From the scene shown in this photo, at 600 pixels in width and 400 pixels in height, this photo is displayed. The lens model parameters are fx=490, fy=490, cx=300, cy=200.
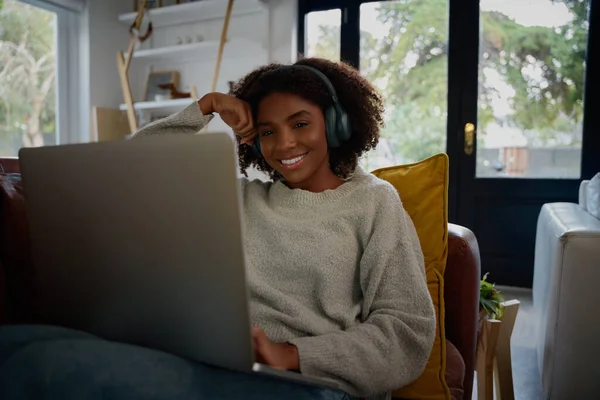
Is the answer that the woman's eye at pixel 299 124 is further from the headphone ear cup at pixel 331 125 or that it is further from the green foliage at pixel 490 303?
the green foliage at pixel 490 303

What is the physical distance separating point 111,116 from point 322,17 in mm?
1832

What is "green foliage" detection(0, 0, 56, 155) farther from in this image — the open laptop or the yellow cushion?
the open laptop

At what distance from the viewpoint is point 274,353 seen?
2.18 ft

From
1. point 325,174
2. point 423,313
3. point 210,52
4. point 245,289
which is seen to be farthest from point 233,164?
point 210,52

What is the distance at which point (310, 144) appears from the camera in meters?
1.00

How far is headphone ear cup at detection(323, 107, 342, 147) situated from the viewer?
1006mm

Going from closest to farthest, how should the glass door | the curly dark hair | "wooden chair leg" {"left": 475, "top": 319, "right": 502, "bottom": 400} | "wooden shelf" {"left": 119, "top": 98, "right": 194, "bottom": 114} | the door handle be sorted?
the curly dark hair < "wooden chair leg" {"left": 475, "top": 319, "right": 502, "bottom": 400} < the glass door < the door handle < "wooden shelf" {"left": 119, "top": 98, "right": 194, "bottom": 114}

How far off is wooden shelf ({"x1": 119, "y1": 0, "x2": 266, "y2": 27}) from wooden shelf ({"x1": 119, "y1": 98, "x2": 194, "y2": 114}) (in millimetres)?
688

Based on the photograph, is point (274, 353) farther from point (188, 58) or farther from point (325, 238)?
point (188, 58)

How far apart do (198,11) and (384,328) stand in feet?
11.6

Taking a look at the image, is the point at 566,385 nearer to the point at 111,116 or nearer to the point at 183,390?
the point at 183,390

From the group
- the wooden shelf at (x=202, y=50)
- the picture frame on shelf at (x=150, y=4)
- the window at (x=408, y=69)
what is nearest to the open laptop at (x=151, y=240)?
the window at (x=408, y=69)

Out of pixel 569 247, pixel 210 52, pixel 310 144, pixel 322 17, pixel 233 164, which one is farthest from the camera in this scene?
pixel 210 52

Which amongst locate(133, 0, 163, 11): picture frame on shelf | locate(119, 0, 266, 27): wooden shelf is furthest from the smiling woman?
locate(133, 0, 163, 11): picture frame on shelf
